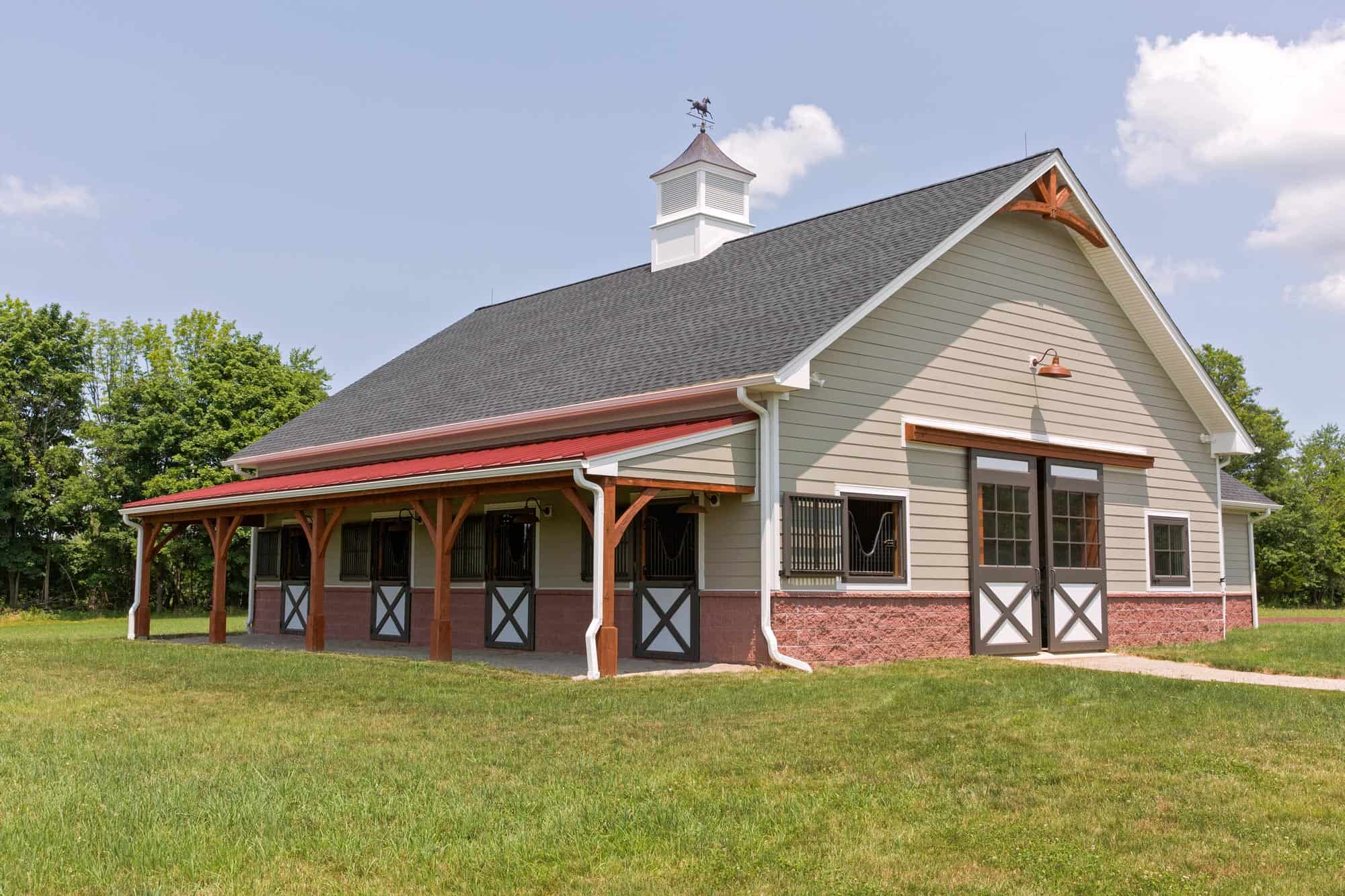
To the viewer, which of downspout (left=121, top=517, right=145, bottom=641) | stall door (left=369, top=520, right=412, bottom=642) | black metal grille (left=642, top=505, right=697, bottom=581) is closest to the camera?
black metal grille (left=642, top=505, right=697, bottom=581)

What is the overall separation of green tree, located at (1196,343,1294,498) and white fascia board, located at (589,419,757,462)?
39434 mm

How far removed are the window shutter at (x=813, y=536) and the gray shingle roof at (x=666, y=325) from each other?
1608mm

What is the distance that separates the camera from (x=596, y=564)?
12.3 m

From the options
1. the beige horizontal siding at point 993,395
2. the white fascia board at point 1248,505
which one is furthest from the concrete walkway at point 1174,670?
the white fascia board at point 1248,505

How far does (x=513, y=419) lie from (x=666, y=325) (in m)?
2.57

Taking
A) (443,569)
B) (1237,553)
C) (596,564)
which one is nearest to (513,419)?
(443,569)

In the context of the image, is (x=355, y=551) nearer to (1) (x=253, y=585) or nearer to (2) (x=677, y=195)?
(1) (x=253, y=585)

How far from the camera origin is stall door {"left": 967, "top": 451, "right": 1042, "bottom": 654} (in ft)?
50.1

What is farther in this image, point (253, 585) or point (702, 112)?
point (253, 585)

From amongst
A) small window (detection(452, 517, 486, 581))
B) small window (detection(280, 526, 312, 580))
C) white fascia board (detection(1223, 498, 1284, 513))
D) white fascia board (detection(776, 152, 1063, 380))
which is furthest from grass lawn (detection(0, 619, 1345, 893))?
white fascia board (detection(1223, 498, 1284, 513))

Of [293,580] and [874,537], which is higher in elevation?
[874,537]

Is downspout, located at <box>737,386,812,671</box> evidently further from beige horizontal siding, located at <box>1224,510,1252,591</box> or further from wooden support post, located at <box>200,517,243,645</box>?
beige horizontal siding, located at <box>1224,510,1252,591</box>

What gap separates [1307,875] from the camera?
5164 millimetres

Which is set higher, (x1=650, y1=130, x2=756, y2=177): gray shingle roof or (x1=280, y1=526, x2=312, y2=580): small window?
(x1=650, y1=130, x2=756, y2=177): gray shingle roof
